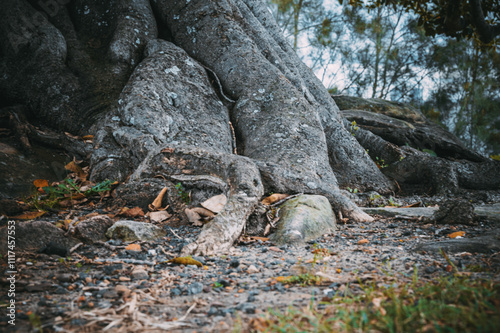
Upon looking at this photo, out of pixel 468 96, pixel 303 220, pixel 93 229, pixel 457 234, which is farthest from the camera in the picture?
pixel 468 96

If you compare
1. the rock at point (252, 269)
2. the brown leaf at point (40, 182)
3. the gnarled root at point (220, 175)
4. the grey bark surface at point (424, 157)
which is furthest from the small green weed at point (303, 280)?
the grey bark surface at point (424, 157)

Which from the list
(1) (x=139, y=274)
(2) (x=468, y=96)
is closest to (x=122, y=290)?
(1) (x=139, y=274)

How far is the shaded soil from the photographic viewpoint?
1.29m

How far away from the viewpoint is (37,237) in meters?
2.18

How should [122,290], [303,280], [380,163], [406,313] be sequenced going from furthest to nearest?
[380,163]
[303,280]
[122,290]
[406,313]

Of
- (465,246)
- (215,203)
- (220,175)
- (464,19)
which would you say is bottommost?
(215,203)

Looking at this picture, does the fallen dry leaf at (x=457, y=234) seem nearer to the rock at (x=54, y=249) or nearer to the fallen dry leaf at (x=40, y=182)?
the rock at (x=54, y=249)

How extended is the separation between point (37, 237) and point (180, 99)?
265cm

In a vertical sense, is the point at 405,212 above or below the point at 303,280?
above

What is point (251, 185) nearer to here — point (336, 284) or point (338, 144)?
point (336, 284)

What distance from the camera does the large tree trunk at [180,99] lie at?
11.3 feet

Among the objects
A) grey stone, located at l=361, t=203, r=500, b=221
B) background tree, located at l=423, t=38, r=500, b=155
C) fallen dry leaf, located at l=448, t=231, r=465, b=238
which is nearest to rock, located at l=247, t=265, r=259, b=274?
fallen dry leaf, located at l=448, t=231, r=465, b=238

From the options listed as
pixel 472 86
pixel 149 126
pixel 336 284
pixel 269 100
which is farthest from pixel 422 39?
pixel 336 284

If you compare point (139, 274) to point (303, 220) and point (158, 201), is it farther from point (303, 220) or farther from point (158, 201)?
point (303, 220)
